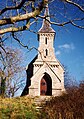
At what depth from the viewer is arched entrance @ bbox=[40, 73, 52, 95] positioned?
37625mm

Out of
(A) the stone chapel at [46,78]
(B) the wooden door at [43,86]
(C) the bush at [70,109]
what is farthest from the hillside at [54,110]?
(B) the wooden door at [43,86]

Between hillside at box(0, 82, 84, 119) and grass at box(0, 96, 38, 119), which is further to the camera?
grass at box(0, 96, 38, 119)

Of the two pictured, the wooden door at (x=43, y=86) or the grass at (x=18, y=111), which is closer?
the grass at (x=18, y=111)

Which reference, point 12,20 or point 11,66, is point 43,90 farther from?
point 12,20

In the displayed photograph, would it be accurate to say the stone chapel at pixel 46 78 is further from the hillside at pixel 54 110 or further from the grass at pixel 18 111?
the hillside at pixel 54 110

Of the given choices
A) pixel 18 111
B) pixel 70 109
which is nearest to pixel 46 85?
pixel 18 111

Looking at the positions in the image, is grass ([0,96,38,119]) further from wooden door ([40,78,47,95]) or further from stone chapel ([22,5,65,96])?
wooden door ([40,78,47,95])

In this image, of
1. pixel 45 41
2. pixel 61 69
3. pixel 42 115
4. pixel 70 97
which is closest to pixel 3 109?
pixel 42 115

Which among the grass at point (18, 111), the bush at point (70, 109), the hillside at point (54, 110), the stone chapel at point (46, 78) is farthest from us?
the stone chapel at point (46, 78)

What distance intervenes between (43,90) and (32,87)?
6.19 feet

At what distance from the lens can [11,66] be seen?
37.8 meters

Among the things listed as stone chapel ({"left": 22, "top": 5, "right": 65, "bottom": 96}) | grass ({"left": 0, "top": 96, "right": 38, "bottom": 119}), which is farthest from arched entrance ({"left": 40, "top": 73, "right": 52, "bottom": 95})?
grass ({"left": 0, "top": 96, "right": 38, "bottom": 119})

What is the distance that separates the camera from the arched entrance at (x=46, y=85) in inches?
1481

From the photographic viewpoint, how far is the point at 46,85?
1501 inches
